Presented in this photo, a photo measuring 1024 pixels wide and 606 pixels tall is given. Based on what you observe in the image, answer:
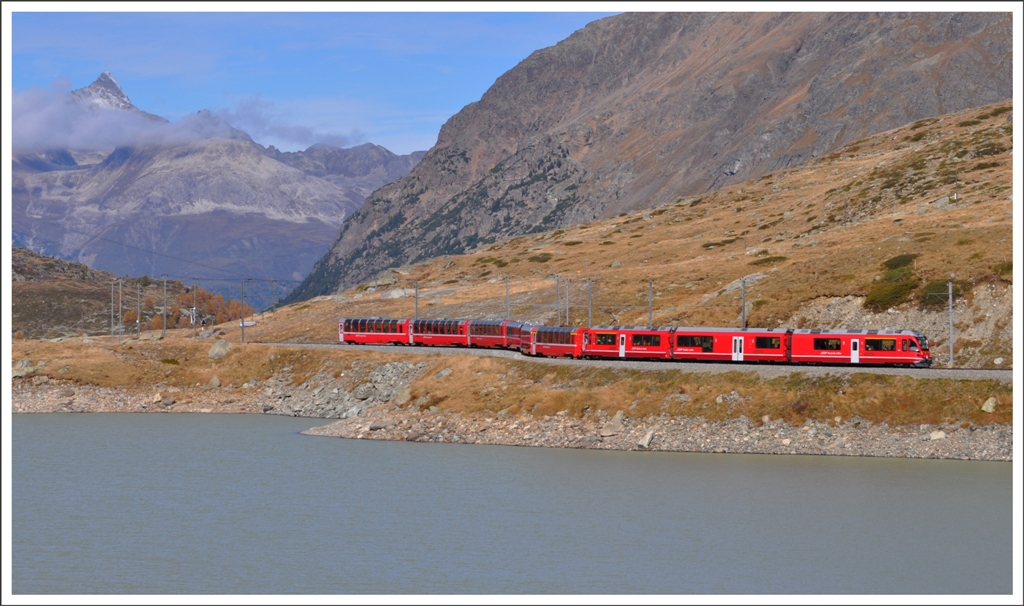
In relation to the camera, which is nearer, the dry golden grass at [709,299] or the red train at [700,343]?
the dry golden grass at [709,299]

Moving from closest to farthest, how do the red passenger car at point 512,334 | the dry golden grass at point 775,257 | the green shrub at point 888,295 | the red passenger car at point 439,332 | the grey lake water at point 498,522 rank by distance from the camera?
the grey lake water at point 498,522
the green shrub at point 888,295
the red passenger car at point 512,334
the dry golden grass at point 775,257
the red passenger car at point 439,332

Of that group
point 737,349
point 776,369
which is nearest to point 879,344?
point 776,369

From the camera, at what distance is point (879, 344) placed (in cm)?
7612

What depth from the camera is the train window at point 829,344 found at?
7744 centimetres

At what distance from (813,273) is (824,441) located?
51570 mm

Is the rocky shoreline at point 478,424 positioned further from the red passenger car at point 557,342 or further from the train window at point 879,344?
the red passenger car at point 557,342

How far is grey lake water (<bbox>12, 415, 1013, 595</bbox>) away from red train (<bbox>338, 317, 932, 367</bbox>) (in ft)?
43.2

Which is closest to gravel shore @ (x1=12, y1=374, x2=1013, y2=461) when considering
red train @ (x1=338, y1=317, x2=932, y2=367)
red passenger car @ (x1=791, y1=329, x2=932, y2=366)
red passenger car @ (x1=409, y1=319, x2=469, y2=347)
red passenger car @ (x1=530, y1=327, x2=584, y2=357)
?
red passenger car @ (x1=791, y1=329, x2=932, y2=366)

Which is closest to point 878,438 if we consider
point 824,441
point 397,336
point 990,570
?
point 824,441

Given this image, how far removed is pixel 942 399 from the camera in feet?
222

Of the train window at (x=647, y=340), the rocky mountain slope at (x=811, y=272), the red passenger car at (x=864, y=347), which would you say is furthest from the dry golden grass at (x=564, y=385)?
the rocky mountain slope at (x=811, y=272)

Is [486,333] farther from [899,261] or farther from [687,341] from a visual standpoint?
[899,261]

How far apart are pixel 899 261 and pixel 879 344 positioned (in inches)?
1392

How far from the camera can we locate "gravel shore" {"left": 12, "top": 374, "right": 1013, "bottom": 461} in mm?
65562
